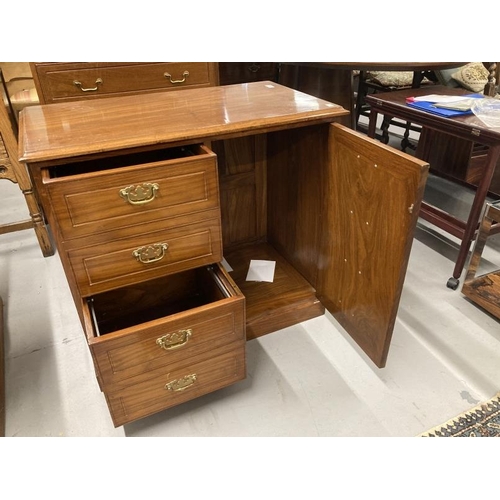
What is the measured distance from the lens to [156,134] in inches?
37.0

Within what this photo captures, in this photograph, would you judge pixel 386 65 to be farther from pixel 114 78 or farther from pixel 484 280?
pixel 114 78

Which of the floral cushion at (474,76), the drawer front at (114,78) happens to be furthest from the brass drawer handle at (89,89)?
the floral cushion at (474,76)

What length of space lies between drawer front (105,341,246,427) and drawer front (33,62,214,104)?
1021mm

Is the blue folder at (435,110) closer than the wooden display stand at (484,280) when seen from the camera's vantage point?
No

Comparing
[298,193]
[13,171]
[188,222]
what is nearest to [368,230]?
[298,193]

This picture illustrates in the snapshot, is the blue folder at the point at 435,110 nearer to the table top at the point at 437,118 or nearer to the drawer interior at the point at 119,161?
the table top at the point at 437,118

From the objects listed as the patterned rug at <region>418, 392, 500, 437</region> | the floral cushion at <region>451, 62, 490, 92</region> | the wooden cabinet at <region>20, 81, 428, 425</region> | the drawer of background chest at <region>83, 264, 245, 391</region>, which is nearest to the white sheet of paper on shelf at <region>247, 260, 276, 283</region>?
the wooden cabinet at <region>20, 81, 428, 425</region>

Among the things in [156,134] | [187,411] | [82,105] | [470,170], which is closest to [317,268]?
[187,411]

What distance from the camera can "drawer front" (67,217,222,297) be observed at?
0.94m

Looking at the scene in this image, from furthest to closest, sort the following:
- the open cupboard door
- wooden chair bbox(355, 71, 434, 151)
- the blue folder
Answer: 1. wooden chair bbox(355, 71, 434, 151)
2. the blue folder
3. the open cupboard door

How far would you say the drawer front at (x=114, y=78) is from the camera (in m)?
1.40

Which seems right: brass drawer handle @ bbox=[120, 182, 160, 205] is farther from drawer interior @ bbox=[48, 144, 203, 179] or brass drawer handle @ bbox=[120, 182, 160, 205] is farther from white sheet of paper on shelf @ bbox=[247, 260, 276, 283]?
white sheet of paper on shelf @ bbox=[247, 260, 276, 283]

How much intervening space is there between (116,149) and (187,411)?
2.41 feet

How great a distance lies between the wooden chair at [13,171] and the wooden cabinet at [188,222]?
600mm
